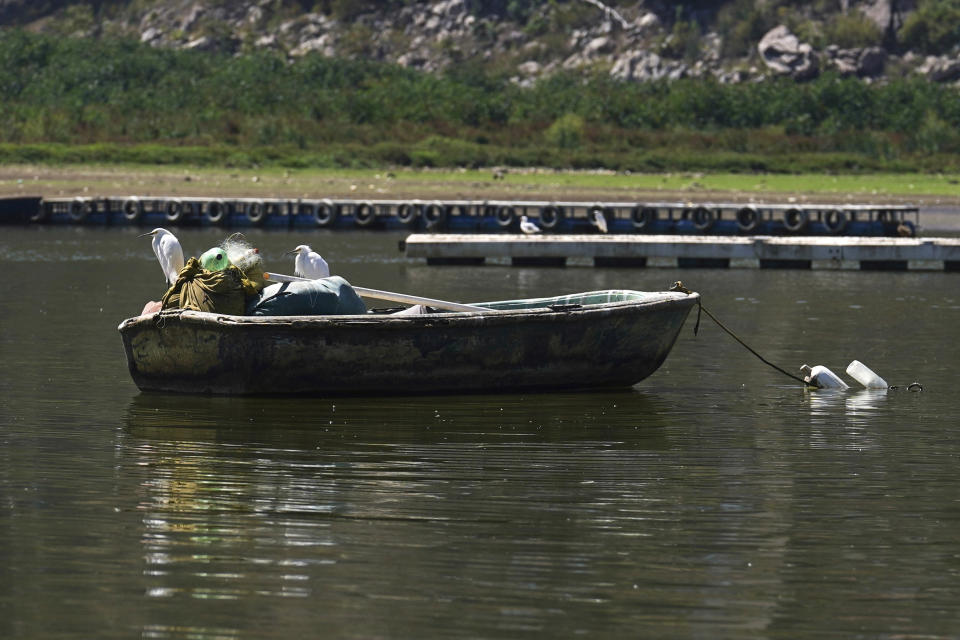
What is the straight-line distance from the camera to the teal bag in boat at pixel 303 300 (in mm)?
19000

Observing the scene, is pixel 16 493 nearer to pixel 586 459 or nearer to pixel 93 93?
pixel 586 459

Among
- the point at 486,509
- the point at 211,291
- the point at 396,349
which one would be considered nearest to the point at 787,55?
the point at 396,349

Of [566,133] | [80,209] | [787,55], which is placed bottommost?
[80,209]

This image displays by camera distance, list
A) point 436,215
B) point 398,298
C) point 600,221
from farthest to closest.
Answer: point 436,215, point 600,221, point 398,298

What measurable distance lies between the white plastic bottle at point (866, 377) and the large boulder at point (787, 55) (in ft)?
313

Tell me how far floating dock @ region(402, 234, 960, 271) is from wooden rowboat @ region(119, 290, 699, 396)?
20623 mm

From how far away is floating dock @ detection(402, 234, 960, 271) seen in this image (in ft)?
132

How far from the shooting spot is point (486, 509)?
1301cm

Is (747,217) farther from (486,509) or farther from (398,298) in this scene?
(486,509)

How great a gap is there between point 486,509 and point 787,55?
10570 cm

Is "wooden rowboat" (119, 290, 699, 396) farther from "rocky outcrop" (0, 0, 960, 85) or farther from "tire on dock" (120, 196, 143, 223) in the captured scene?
"rocky outcrop" (0, 0, 960, 85)

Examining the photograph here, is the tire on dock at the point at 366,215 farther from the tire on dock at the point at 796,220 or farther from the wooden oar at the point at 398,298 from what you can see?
the wooden oar at the point at 398,298

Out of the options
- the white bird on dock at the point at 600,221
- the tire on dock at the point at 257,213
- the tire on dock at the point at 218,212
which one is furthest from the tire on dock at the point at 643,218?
the tire on dock at the point at 218,212

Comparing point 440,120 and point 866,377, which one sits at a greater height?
point 440,120
